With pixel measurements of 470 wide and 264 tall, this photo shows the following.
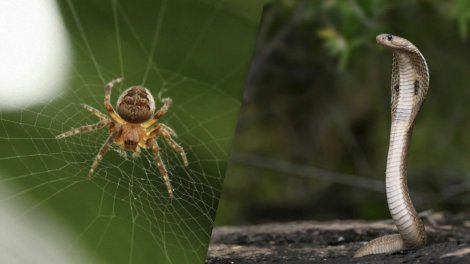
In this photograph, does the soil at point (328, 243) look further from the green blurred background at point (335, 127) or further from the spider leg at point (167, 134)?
the green blurred background at point (335, 127)

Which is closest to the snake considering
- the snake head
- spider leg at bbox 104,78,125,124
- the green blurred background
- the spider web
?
the snake head

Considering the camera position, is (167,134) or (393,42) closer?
(393,42)

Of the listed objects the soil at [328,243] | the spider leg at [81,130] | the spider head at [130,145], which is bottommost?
the soil at [328,243]

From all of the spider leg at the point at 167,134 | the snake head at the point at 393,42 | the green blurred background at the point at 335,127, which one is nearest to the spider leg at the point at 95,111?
the spider leg at the point at 167,134

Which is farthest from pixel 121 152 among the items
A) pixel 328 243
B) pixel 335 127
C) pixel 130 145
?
pixel 335 127

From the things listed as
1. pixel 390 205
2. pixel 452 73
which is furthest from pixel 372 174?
pixel 390 205

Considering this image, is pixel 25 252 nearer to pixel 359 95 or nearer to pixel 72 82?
pixel 72 82

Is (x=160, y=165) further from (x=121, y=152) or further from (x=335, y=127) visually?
(x=335, y=127)
